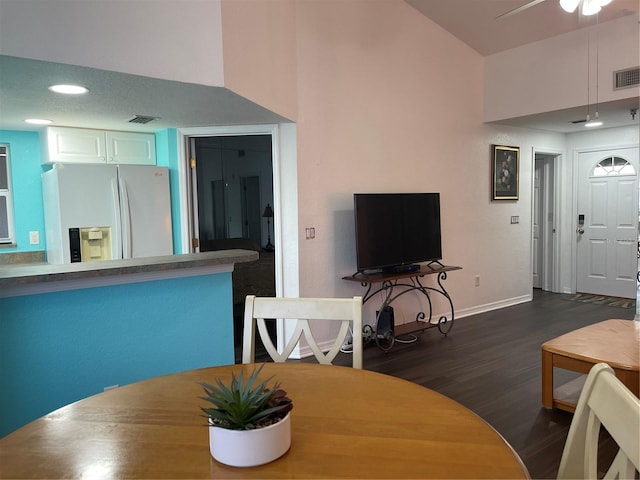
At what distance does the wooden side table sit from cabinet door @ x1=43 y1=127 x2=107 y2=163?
154 inches

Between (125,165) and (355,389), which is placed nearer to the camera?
(355,389)

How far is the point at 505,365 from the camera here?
12.3 ft

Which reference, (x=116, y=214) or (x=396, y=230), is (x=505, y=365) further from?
(x=116, y=214)

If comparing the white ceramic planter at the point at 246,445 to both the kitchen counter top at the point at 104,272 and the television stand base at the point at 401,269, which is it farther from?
the television stand base at the point at 401,269

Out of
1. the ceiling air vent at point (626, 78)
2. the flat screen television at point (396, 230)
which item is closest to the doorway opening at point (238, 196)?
the flat screen television at point (396, 230)

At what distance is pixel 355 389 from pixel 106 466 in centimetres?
72

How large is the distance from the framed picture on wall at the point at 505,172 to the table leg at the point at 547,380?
3.08 m

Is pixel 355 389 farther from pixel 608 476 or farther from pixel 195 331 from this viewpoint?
pixel 195 331

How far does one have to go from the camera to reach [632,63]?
4.17 meters

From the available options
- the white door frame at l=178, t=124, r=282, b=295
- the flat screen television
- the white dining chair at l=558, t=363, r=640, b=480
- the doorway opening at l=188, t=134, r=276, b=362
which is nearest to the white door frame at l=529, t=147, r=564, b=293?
the flat screen television

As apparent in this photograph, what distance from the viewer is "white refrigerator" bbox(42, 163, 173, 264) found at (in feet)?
11.5

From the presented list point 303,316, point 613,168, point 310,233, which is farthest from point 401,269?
point 613,168

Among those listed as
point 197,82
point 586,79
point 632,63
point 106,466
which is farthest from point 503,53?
point 106,466

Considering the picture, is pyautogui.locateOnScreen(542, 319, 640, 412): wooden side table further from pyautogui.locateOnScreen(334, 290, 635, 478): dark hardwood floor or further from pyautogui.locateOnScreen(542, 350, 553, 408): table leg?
pyautogui.locateOnScreen(334, 290, 635, 478): dark hardwood floor
